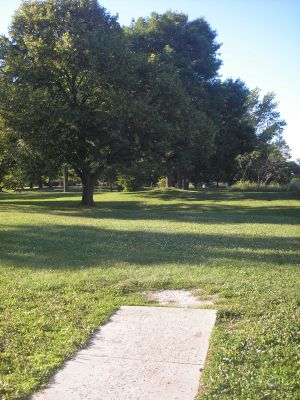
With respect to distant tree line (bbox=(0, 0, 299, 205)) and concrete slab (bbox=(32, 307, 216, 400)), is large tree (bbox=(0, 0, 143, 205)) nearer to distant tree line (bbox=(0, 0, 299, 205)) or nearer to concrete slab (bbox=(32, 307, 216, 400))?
distant tree line (bbox=(0, 0, 299, 205))

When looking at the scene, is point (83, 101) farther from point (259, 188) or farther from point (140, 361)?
point (140, 361)

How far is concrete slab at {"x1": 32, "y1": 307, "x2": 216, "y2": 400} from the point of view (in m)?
3.46

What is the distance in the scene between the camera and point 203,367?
389 centimetres

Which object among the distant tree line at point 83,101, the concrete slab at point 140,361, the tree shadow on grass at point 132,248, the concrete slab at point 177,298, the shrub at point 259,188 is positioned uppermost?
the distant tree line at point 83,101

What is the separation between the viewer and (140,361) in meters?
3.99

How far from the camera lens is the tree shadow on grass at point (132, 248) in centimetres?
859

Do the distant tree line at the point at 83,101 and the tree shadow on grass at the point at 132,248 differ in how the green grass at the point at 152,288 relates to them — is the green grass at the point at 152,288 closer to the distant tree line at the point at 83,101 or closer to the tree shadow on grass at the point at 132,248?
the tree shadow on grass at the point at 132,248

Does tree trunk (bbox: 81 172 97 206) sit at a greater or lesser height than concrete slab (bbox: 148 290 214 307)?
greater

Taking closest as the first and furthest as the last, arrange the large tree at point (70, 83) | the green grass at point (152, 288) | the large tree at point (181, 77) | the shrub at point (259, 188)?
the green grass at point (152, 288)
the large tree at point (70, 83)
the large tree at point (181, 77)
the shrub at point (259, 188)

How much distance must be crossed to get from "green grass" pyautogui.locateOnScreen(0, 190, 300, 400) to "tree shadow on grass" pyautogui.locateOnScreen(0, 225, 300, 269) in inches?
0.9

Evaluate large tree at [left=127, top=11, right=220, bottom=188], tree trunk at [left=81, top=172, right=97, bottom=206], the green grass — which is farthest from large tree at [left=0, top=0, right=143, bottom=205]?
the green grass

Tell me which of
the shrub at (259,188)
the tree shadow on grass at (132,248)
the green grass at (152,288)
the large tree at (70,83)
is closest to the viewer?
the green grass at (152,288)

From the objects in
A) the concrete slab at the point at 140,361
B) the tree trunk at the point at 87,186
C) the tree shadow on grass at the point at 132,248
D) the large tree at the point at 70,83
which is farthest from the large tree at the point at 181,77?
the concrete slab at the point at 140,361

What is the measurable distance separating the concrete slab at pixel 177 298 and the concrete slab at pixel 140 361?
18.2 inches
